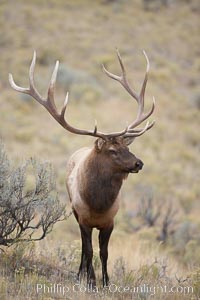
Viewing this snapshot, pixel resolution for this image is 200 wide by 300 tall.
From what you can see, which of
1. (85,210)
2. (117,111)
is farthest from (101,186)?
(117,111)

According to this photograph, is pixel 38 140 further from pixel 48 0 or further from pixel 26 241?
pixel 48 0

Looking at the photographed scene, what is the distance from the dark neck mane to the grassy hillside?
879 millimetres

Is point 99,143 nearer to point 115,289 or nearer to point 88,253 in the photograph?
point 88,253

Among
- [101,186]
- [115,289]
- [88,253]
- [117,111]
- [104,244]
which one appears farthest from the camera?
[117,111]

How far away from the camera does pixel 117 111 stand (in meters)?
20.4

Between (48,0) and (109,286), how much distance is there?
28.8 m

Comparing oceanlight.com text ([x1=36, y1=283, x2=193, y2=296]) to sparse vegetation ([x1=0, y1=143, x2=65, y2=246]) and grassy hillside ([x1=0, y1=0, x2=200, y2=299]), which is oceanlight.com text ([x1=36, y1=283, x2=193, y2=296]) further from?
sparse vegetation ([x1=0, y1=143, x2=65, y2=246])

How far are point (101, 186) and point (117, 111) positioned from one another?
1458cm

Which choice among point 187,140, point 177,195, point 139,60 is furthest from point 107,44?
point 177,195

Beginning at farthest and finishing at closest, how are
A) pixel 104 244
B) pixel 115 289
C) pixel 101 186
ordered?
1. pixel 104 244
2. pixel 101 186
3. pixel 115 289

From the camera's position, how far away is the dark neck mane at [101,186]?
5.97 metres

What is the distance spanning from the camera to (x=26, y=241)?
19.6 ft

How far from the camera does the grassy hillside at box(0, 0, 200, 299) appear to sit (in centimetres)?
737

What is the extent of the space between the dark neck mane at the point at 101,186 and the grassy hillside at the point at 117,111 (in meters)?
0.88
